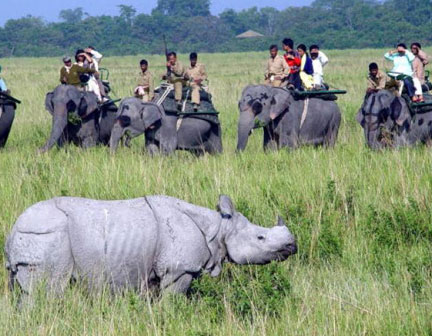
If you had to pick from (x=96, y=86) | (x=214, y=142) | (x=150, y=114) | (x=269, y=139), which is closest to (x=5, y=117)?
(x=96, y=86)

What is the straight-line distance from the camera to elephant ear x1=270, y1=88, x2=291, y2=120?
15.0 metres

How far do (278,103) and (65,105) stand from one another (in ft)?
10.6

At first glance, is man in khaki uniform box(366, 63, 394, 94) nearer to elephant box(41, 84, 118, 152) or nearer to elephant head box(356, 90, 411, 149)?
elephant head box(356, 90, 411, 149)

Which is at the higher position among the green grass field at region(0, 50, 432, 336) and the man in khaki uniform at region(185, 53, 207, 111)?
the man in khaki uniform at region(185, 53, 207, 111)

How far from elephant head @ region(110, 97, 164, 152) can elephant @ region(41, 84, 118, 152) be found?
1.51 feet

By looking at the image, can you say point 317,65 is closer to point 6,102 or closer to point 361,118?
point 361,118

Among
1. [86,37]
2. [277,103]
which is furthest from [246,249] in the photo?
[86,37]

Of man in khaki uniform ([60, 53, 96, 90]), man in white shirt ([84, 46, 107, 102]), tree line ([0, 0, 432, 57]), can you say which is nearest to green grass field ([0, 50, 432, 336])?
man in khaki uniform ([60, 53, 96, 90])

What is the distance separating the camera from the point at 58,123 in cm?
1500

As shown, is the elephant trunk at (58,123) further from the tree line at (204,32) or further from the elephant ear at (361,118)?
the tree line at (204,32)

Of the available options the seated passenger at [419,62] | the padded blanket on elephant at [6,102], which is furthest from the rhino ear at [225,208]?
the seated passenger at [419,62]

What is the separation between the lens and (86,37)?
98438 millimetres

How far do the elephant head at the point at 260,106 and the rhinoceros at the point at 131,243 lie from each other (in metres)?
7.55

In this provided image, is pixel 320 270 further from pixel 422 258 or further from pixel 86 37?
pixel 86 37
